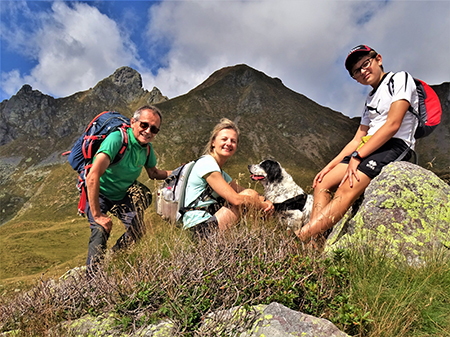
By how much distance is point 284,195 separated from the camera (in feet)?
15.8

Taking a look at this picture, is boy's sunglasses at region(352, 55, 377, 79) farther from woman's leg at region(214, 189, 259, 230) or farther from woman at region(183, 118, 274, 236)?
woman's leg at region(214, 189, 259, 230)

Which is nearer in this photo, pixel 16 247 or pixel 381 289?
pixel 381 289

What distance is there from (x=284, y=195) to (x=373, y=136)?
1963 millimetres

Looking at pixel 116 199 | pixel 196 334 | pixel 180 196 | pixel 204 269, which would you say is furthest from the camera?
pixel 116 199

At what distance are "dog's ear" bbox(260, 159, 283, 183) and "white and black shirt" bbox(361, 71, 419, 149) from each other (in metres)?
1.87

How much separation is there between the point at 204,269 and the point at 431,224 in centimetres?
253

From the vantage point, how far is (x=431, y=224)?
287 centimetres

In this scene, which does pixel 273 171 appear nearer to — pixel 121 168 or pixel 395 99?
pixel 395 99

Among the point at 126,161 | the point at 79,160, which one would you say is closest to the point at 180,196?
the point at 126,161

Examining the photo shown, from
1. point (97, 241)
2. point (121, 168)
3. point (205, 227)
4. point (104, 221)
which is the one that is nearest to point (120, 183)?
point (121, 168)

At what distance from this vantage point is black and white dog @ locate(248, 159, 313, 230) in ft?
14.6

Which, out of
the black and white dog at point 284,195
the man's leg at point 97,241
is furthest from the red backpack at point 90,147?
the black and white dog at point 284,195

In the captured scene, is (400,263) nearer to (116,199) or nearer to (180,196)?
(180,196)

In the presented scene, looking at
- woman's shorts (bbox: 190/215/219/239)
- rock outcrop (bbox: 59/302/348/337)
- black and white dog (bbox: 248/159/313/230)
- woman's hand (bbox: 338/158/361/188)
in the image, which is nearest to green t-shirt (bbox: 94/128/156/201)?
woman's shorts (bbox: 190/215/219/239)
